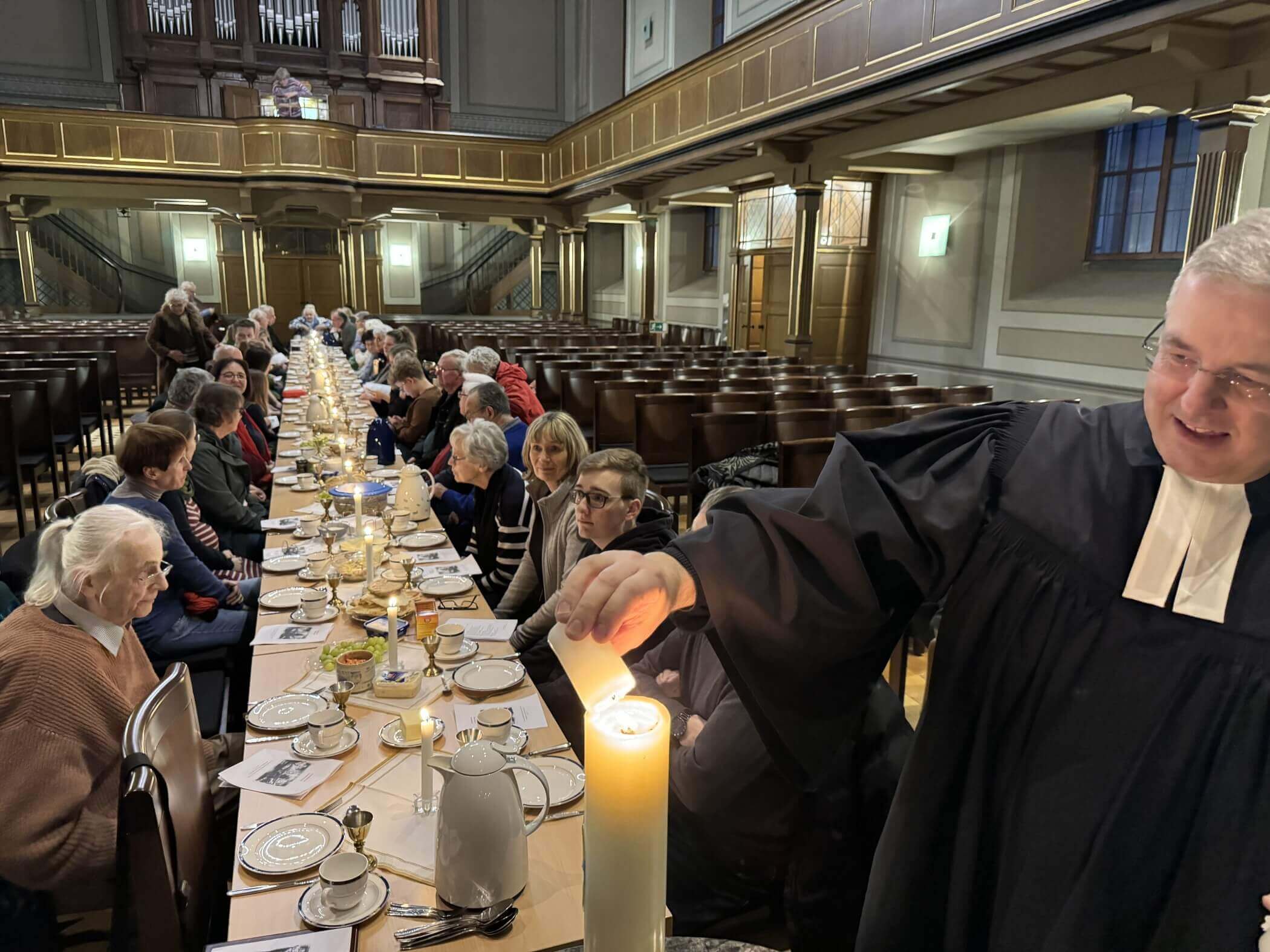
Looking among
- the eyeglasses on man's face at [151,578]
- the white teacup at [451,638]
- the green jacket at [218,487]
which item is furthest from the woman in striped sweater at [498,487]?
the eyeglasses on man's face at [151,578]

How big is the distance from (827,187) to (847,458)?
1147 centimetres

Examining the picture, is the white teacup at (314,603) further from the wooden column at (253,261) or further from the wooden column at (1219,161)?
the wooden column at (253,261)

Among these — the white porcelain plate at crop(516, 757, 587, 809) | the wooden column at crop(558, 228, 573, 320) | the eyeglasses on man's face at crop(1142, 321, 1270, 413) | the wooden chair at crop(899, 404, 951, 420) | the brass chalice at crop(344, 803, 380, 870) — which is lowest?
the white porcelain plate at crop(516, 757, 587, 809)

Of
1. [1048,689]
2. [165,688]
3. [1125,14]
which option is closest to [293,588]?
[165,688]

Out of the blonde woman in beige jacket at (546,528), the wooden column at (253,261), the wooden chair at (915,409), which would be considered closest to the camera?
the blonde woman in beige jacket at (546,528)

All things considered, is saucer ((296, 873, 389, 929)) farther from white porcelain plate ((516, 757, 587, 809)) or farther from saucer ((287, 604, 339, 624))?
saucer ((287, 604, 339, 624))

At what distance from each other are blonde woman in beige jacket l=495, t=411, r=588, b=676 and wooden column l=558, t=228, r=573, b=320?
1511 centimetres

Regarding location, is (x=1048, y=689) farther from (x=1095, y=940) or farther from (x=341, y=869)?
(x=341, y=869)

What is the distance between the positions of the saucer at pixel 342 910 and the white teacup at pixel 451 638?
3.26 ft

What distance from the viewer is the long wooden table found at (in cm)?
141

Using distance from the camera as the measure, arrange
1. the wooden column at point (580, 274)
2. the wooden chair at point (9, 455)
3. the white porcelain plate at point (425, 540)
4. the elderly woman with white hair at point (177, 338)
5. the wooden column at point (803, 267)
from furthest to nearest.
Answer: the wooden column at point (580, 274) → the wooden column at point (803, 267) → the elderly woman with white hair at point (177, 338) → the wooden chair at point (9, 455) → the white porcelain plate at point (425, 540)

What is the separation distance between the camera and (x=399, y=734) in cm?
203

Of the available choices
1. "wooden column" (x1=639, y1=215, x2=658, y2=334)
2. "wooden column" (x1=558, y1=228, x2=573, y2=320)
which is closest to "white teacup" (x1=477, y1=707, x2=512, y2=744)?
"wooden column" (x1=639, y1=215, x2=658, y2=334)

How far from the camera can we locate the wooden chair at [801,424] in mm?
5613
